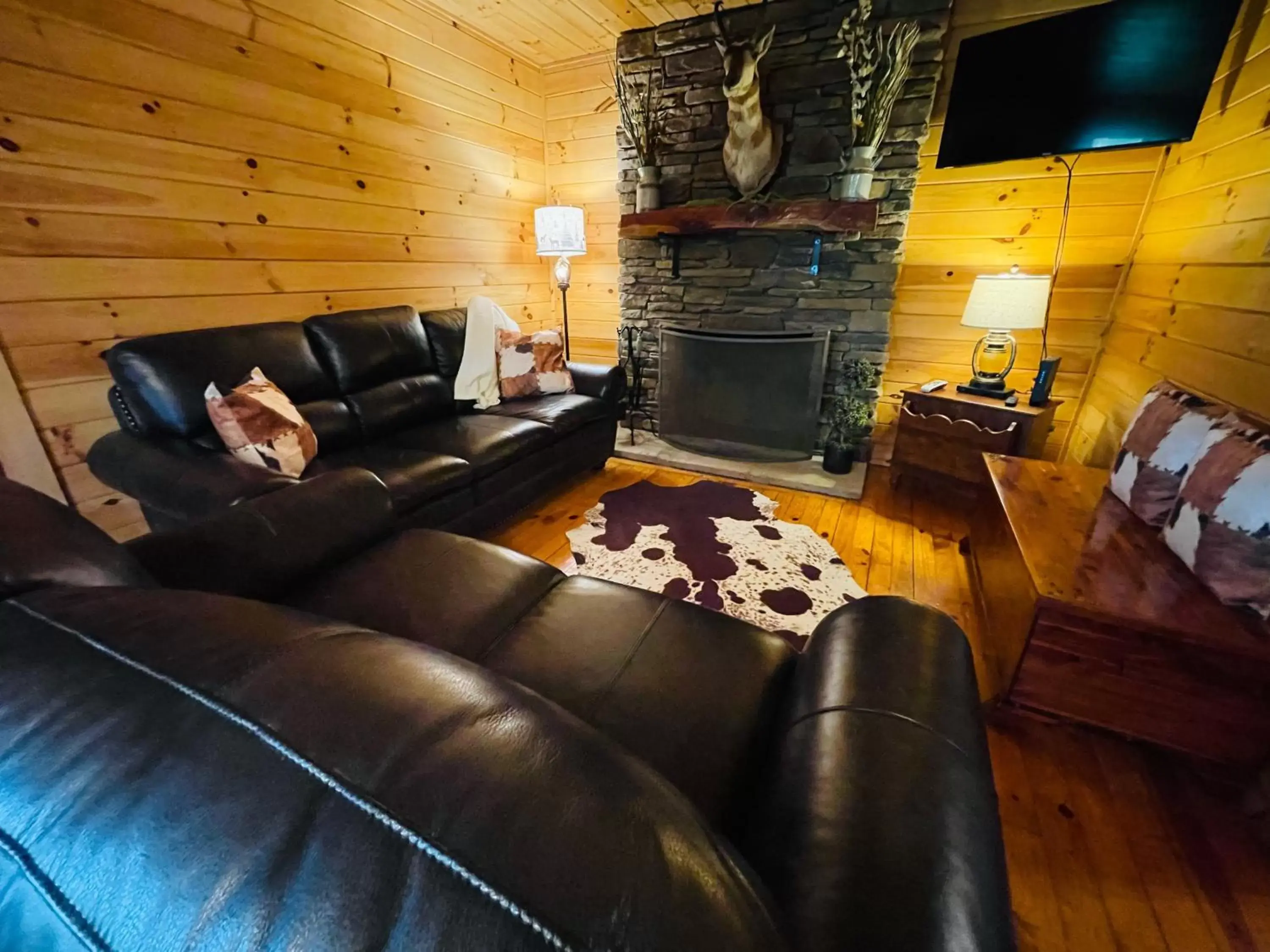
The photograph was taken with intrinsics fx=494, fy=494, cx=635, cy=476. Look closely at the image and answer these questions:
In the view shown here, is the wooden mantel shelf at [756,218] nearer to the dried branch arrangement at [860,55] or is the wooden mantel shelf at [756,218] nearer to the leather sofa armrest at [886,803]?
the dried branch arrangement at [860,55]

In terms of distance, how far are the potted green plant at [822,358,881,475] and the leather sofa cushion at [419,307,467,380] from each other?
2.20 meters

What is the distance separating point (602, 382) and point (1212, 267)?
250 cm

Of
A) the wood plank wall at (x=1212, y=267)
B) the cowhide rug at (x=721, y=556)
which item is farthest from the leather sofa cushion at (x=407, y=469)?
the wood plank wall at (x=1212, y=267)

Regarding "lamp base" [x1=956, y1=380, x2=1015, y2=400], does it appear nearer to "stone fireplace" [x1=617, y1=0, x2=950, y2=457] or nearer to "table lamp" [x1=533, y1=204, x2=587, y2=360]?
"stone fireplace" [x1=617, y1=0, x2=950, y2=457]

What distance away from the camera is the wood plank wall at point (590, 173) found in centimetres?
337

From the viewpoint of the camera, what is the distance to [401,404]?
241cm

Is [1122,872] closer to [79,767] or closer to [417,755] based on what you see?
[417,755]

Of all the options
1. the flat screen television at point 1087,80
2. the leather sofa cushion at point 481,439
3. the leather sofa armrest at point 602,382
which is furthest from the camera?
the leather sofa armrest at point 602,382

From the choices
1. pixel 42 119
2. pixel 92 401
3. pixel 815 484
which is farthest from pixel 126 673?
pixel 815 484

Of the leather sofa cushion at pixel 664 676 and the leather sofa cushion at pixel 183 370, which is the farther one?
the leather sofa cushion at pixel 183 370

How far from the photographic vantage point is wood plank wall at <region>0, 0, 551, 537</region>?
158 cm

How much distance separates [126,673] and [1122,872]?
5.76 feet

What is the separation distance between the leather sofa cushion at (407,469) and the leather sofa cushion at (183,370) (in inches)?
15.2

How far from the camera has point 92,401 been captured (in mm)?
1768
